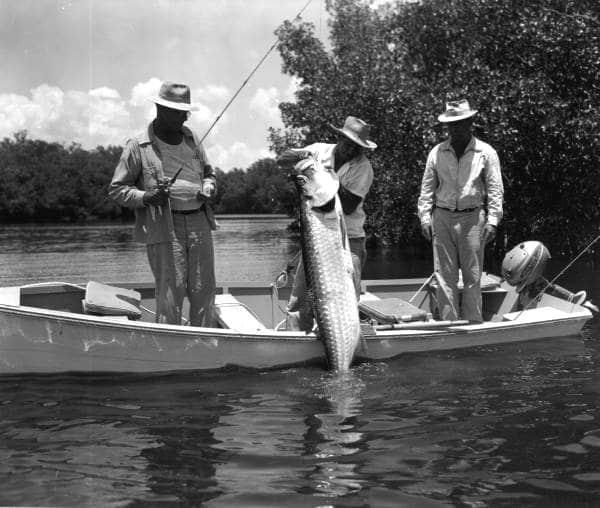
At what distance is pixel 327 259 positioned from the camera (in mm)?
6672

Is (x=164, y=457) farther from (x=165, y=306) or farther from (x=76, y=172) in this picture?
(x=76, y=172)

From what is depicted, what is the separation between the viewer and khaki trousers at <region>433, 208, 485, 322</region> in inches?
311

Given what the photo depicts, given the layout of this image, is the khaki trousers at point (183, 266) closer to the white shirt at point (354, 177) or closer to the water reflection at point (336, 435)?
the white shirt at point (354, 177)

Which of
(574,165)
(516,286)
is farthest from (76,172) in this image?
(516,286)

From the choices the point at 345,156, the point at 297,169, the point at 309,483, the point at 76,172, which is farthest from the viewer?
the point at 76,172

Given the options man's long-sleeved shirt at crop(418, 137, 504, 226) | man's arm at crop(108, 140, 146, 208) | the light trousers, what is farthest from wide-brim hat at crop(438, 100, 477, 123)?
man's arm at crop(108, 140, 146, 208)

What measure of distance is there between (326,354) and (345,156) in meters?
1.81

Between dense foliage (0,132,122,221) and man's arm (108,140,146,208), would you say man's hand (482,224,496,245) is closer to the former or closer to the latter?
man's arm (108,140,146,208)

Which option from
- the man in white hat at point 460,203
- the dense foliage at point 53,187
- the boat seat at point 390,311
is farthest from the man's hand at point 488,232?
the dense foliage at point 53,187

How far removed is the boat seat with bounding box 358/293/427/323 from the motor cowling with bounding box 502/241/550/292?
4.53 ft

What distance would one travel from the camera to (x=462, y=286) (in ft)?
28.1

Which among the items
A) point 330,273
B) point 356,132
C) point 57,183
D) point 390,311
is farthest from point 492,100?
point 57,183

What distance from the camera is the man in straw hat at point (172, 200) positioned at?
666cm

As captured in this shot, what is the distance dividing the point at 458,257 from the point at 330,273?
1982mm
